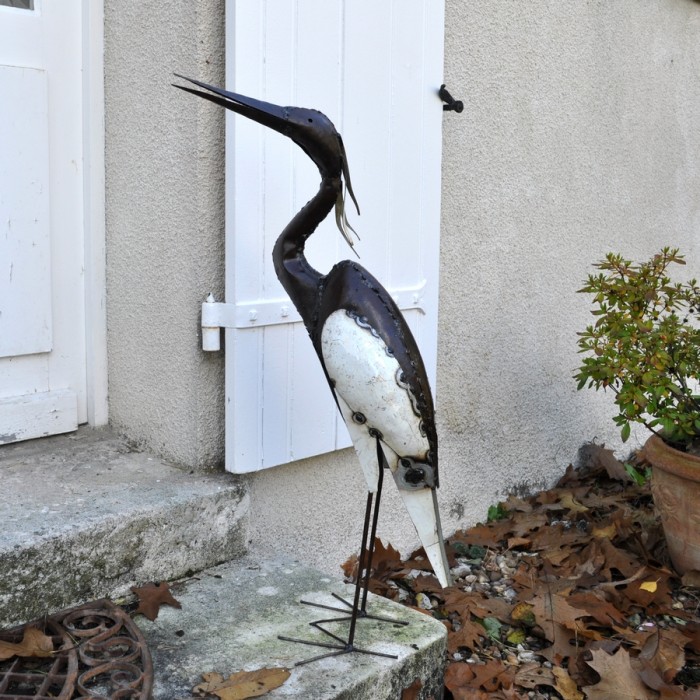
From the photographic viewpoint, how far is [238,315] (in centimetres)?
239

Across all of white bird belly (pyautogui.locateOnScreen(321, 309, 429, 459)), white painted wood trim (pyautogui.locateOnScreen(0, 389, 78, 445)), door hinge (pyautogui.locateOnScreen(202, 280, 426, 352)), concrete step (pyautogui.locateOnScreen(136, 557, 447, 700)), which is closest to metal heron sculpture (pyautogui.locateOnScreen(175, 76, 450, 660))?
white bird belly (pyautogui.locateOnScreen(321, 309, 429, 459))

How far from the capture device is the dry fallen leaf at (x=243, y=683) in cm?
182

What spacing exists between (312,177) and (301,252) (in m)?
0.46

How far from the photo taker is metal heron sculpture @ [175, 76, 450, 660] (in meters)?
1.92

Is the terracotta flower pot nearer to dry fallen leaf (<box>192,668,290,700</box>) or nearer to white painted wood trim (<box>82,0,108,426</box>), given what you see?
dry fallen leaf (<box>192,668,290,700</box>)

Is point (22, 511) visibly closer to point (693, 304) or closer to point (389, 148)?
point (389, 148)

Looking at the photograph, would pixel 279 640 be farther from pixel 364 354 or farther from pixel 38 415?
pixel 38 415

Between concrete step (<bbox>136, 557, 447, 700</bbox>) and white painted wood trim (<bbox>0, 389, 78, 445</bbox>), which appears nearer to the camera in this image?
concrete step (<bbox>136, 557, 447, 700</bbox>)

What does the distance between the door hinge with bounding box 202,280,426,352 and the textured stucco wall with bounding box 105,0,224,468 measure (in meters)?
0.06

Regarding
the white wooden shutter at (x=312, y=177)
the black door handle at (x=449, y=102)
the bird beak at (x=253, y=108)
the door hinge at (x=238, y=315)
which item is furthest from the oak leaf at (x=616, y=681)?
the black door handle at (x=449, y=102)

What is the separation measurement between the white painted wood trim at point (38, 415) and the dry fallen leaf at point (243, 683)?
Answer: 1048 millimetres

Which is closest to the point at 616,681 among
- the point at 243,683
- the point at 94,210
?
the point at 243,683

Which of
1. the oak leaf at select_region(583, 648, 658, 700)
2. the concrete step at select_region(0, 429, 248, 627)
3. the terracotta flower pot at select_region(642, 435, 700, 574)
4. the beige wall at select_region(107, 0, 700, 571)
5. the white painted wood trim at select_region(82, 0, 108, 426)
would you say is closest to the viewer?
the concrete step at select_region(0, 429, 248, 627)

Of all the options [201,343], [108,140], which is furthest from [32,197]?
[201,343]
